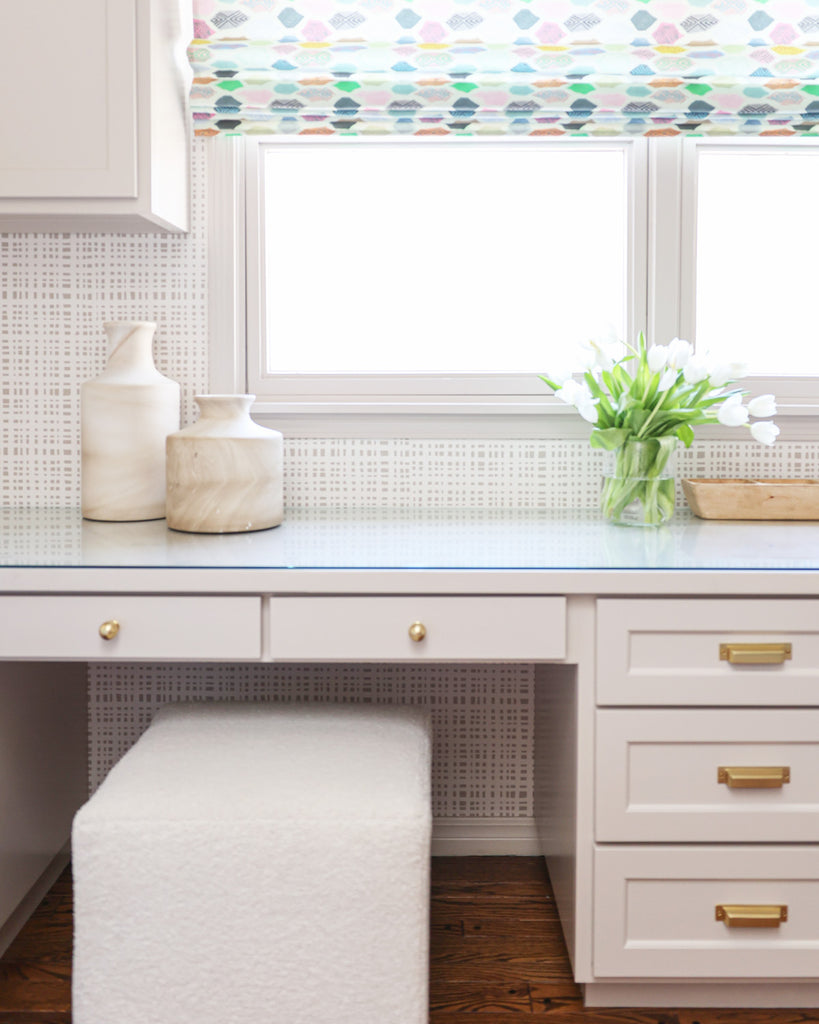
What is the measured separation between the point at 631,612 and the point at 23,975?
4.25ft

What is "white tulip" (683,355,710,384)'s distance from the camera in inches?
70.4

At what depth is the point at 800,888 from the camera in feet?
5.04

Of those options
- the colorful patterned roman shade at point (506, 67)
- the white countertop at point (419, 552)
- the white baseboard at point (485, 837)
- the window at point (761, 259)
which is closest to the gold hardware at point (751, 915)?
the white countertop at point (419, 552)

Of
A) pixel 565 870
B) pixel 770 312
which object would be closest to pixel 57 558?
pixel 565 870

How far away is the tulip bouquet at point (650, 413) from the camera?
1.82 meters

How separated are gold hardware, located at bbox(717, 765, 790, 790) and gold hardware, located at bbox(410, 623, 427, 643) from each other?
0.54m

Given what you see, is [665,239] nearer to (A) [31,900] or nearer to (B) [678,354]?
(B) [678,354]

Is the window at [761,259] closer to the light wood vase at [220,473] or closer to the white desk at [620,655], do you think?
the white desk at [620,655]

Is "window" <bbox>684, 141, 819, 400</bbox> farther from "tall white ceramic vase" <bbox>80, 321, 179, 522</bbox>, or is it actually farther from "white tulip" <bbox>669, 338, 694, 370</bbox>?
"tall white ceramic vase" <bbox>80, 321, 179, 522</bbox>

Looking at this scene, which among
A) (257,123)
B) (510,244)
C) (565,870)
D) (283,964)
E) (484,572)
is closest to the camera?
(283,964)

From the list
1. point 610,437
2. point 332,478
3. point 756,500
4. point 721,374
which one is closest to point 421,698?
point 332,478

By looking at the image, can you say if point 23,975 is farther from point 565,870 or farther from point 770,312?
point 770,312

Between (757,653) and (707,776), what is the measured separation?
221 mm

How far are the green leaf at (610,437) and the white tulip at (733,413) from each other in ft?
0.63
